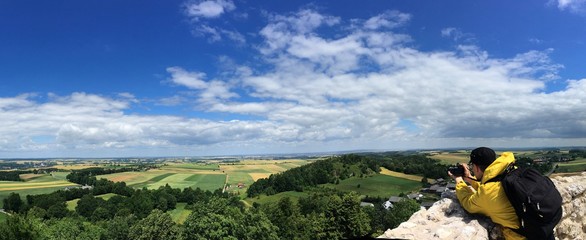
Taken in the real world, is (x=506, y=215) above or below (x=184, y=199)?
above

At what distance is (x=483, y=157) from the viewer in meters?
4.68

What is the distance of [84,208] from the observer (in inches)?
2987

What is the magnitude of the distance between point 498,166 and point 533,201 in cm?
60

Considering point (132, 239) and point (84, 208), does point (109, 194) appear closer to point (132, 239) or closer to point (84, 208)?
point (84, 208)

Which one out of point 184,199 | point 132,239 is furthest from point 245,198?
point 132,239

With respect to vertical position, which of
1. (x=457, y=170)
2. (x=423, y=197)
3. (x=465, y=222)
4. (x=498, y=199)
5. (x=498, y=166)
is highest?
(x=498, y=166)

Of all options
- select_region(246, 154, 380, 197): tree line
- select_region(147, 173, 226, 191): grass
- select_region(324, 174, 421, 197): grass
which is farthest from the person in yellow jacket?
select_region(147, 173, 226, 191): grass

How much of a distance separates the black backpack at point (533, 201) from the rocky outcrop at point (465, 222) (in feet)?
2.64

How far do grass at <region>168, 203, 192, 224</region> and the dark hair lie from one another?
68.4 metres

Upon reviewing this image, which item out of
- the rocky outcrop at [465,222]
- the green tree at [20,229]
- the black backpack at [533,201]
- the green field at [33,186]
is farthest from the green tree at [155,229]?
the green field at [33,186]

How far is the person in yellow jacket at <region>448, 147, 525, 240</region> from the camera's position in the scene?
4285mm

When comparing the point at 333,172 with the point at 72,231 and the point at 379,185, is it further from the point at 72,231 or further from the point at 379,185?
the point at 72,231

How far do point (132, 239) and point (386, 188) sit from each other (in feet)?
207

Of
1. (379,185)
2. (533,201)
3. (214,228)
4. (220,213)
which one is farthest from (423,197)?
(533,201)
